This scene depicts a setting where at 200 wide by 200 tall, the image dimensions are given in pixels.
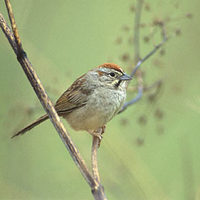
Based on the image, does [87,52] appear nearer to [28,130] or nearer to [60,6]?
[60,6]

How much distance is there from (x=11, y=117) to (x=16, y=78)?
1.17 feet

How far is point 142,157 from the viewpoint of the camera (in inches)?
138

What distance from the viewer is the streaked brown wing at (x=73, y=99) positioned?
339 cm

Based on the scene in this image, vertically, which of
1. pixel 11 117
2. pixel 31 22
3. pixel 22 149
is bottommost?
pixel 22 149

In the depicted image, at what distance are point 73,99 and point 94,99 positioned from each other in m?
0.22

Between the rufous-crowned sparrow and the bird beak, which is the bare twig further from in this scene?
the bird beak

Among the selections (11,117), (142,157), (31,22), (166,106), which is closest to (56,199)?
(11,117)

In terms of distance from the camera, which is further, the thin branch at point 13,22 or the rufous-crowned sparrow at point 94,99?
the rufous-crowned sparrow at point 94,99

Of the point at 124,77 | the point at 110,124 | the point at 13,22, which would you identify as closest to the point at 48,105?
the point at 13,22

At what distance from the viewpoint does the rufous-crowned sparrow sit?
10.5 feet

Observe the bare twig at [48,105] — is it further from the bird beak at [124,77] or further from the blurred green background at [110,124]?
the bird beak at [124,77]

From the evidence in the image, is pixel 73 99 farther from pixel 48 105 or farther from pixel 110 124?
pixel 48 105

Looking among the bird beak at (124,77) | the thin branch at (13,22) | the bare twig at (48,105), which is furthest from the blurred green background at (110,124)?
the thin branch at (13,22)

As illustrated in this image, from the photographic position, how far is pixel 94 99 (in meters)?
3.31
